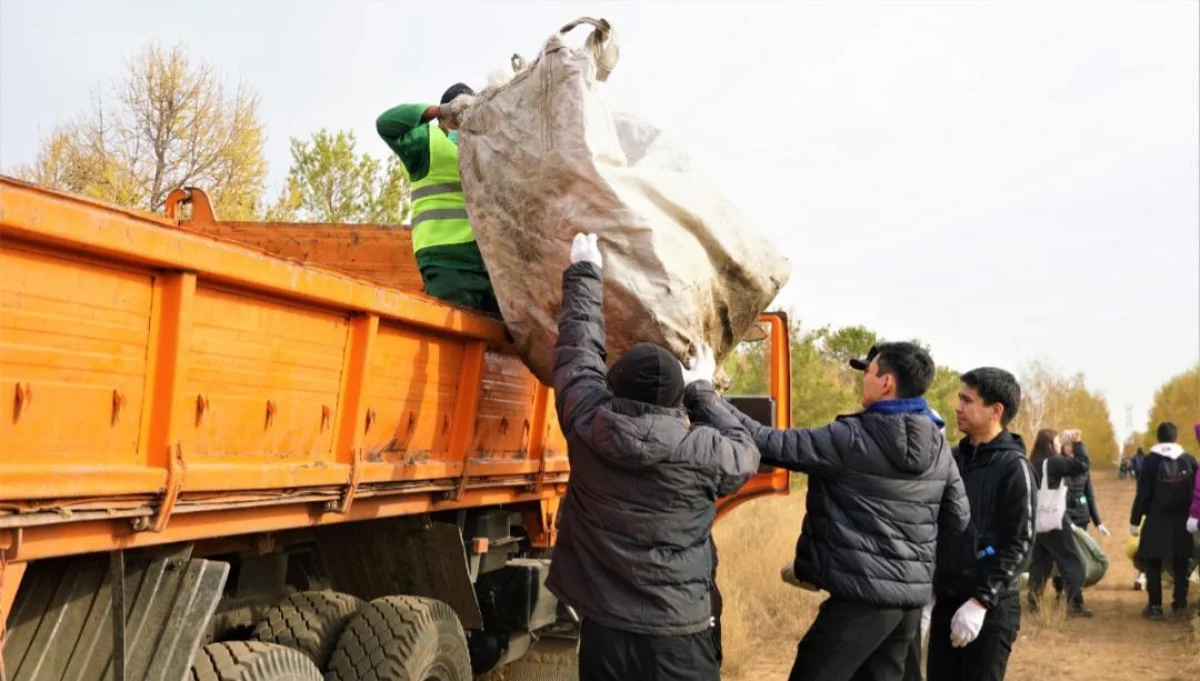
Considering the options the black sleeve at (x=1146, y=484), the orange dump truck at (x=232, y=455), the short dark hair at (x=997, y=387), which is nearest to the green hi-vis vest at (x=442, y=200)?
the orange dump truck at (x=232, y=455)

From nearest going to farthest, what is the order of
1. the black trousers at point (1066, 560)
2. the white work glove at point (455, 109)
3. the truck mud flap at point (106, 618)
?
the truck mud flap at point (106, 618) → the white work glove at point (455, 109) → the black trousers at point (1066, 560)

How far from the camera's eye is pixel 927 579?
342cm

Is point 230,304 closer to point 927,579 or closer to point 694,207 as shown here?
point 694,207

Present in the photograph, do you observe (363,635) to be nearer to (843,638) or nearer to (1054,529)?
(843,638)

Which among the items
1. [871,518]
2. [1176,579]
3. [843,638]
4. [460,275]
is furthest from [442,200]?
[1176,579]

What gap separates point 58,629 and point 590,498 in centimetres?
139

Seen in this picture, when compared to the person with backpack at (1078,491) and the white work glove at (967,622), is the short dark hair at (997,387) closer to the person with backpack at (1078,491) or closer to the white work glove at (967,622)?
the white work glove at (967,622)

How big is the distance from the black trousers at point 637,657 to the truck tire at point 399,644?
74cm

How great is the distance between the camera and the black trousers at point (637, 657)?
9.24 ft

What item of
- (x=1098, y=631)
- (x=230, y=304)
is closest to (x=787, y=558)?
(x=1098, y=631)

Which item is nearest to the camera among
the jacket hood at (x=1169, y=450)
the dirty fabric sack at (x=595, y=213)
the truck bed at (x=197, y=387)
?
the truck bed at (x=197, y=387)

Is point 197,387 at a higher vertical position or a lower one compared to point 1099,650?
higher

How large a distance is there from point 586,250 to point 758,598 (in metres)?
6.54

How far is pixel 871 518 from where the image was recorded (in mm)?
3332
